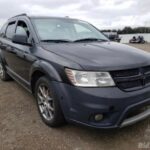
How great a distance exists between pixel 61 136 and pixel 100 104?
2.95ft

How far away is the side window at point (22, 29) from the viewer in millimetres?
4020

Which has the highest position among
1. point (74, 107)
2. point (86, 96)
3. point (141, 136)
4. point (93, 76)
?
point (93, 76)

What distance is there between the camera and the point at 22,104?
4.36m

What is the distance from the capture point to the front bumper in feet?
8.67

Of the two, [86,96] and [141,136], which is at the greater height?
[86,96]

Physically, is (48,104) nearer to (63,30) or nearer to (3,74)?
(63,30)

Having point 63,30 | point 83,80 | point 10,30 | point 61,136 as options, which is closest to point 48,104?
point 61,136

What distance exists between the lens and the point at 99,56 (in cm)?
303

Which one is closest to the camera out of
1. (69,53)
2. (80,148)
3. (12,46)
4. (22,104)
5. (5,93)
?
(80,148)

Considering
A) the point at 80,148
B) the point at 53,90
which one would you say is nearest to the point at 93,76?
the point at 53,90

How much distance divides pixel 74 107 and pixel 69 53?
78 cm

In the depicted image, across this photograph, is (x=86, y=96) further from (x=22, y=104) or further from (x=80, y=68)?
(x=22, y=104)

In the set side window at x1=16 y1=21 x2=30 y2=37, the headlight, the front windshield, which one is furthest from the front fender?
side window at x1=16 y1=21 x2=30 y2=37

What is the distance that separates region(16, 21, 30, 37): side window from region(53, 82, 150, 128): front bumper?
1549 mm
